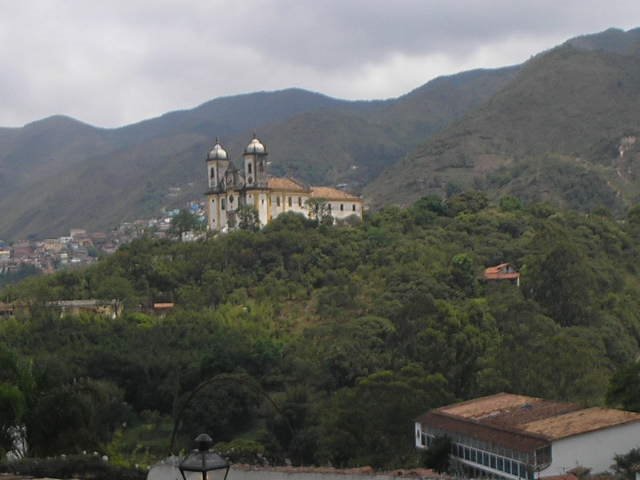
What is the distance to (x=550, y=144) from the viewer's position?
4680 inches

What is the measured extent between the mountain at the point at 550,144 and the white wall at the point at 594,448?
70.3 meters

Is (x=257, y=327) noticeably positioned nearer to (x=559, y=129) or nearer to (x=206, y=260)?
(x=206, y=260)

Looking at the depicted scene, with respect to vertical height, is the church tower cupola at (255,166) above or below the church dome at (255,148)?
below

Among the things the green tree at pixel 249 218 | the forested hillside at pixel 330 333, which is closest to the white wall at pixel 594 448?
the forested hillside at pixel 330 333

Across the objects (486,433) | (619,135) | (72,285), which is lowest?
(486,433)

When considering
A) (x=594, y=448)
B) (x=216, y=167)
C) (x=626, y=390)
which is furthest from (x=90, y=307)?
(x=594, y=448)

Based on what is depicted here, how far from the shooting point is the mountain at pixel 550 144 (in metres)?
96.2

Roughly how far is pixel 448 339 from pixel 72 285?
25.6 meters

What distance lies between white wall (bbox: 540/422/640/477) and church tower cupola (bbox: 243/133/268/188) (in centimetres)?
3782

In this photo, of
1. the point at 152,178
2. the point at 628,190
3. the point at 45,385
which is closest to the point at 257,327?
the point at 45,385

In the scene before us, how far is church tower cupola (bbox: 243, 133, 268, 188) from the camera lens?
193 feet

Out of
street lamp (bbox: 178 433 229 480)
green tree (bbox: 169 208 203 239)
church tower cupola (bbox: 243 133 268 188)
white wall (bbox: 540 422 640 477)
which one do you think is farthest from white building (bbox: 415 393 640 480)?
green tree (bbox: 169 208 203 239)

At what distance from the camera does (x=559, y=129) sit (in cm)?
12212

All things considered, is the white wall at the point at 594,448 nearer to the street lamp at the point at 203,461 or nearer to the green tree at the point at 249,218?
the street lamp at the point at 203,461
